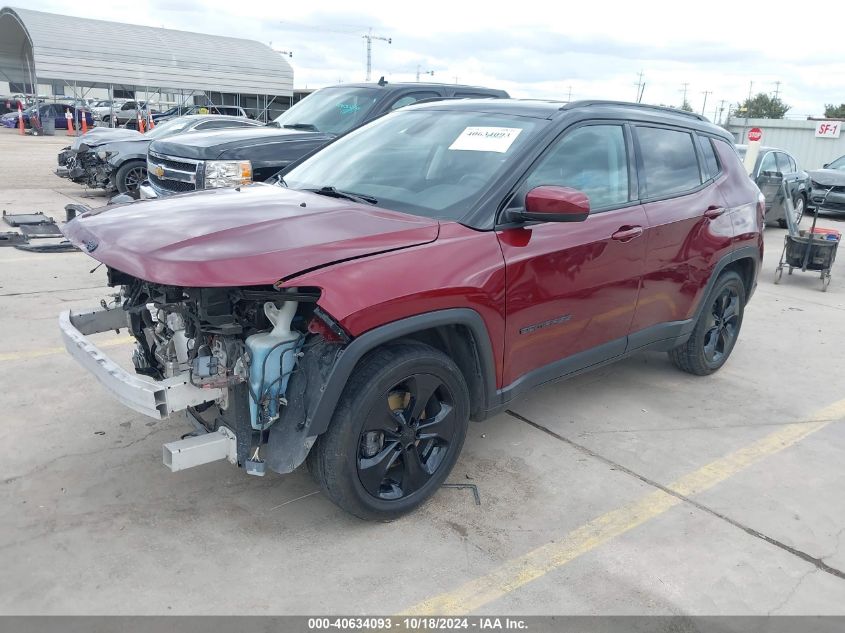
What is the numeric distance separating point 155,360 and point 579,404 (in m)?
2.68

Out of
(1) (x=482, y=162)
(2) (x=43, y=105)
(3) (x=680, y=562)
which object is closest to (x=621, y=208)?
(1) (x=482, y=162)

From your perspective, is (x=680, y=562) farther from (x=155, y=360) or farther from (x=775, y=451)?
(x=155, y=360)

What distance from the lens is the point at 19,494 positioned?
10.9 ft

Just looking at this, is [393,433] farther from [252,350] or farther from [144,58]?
[144,58]

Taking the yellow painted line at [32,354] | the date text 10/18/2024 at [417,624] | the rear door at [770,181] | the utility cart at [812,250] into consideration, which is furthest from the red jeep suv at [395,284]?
the rear door at [770,181]

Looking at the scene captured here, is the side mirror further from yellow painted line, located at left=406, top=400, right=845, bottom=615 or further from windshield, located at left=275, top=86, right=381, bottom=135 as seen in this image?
windshield, located at left=275, top=86, right=381, bottom=135

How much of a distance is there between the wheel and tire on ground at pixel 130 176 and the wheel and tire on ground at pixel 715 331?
956 centimetres

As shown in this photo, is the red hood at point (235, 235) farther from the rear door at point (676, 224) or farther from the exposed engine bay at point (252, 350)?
the rear door at point (676, 224)

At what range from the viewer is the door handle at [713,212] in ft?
15.3

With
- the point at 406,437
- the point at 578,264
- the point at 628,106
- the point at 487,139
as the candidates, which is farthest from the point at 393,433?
the point at 628,106

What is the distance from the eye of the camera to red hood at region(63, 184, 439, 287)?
2.58 m

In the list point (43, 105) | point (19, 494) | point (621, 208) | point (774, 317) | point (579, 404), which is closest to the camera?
point (19, 494)

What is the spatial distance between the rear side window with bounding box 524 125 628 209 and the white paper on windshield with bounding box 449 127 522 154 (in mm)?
210

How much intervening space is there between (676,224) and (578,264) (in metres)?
1.06
